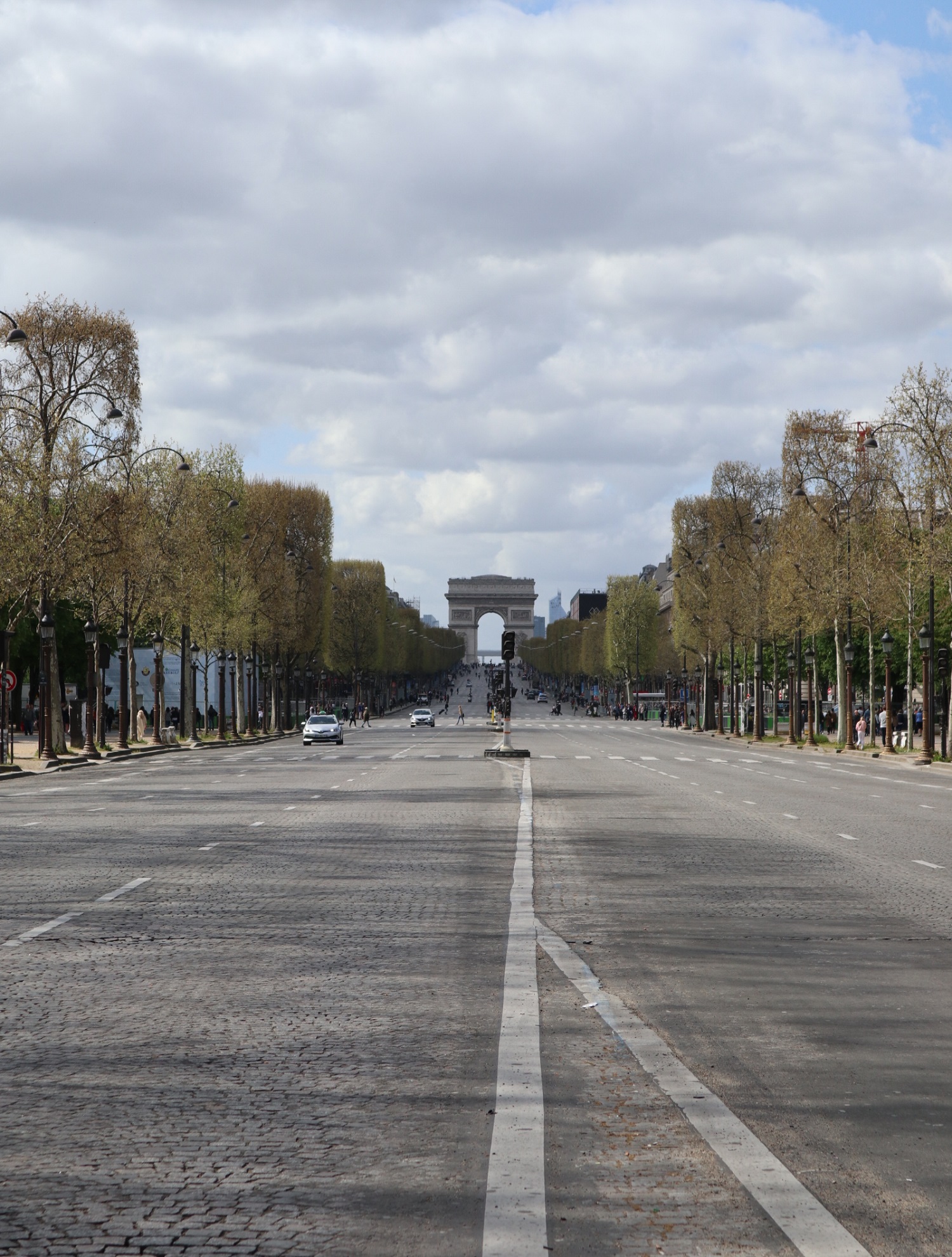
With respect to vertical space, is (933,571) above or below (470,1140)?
above

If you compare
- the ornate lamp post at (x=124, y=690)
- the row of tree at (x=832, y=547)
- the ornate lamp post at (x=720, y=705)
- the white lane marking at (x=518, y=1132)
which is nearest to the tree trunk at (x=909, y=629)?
the row of tree at (x=832, y=547)

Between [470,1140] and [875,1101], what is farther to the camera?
[875,1101]

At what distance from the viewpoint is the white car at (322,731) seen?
6994cm

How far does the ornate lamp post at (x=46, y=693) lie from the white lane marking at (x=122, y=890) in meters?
33.4

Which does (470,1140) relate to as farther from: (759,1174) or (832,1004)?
(832,1004)

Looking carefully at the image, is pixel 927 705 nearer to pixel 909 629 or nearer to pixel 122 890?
pixel 909 629

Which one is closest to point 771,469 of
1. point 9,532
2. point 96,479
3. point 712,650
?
point 712,650

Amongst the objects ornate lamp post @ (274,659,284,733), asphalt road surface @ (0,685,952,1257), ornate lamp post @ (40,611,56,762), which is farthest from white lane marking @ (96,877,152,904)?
ornate lamp post @ (274,659,284,733)

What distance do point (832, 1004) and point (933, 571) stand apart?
40732 mm

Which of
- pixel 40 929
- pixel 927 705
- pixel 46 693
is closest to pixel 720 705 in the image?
pixel 927 705

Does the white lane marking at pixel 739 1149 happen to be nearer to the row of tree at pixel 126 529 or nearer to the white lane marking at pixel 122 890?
the white lane marking at pixel 122 890

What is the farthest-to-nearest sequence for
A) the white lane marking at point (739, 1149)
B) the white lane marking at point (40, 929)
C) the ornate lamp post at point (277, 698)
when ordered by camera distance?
the ornate lamp post at point (277, 698), the white lane marking at point (40, 929), the white lane marking at point (739, 1149)

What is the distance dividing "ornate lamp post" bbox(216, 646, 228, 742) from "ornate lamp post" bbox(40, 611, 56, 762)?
2204 cm

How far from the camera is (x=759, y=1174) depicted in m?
5.51
